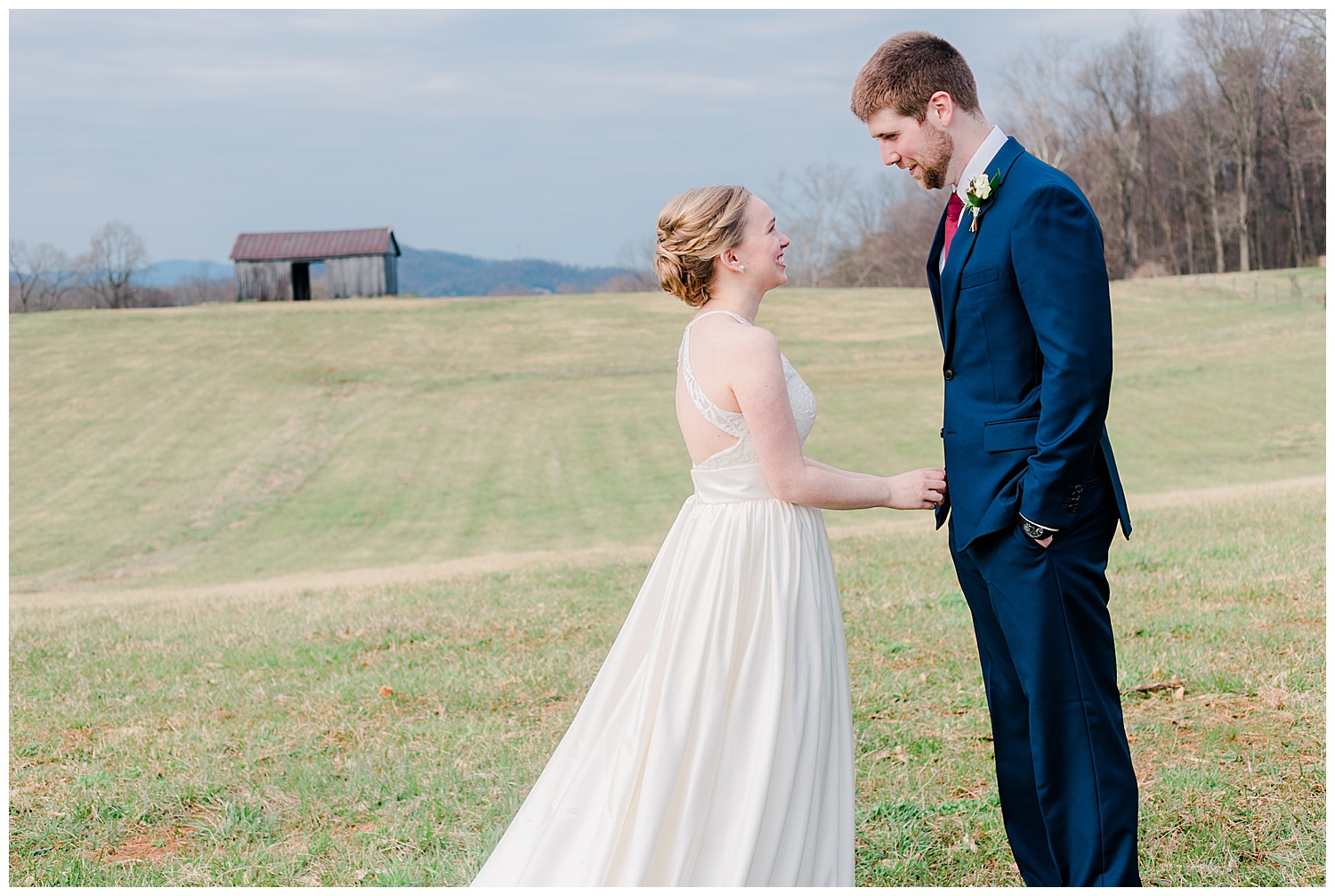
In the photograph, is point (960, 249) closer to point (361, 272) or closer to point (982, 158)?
point (982, 158)

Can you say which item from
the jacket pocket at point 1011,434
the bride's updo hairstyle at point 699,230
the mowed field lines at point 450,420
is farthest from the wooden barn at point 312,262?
the jacket pocket at point 1011,434

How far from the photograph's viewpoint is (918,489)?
11.6 ft

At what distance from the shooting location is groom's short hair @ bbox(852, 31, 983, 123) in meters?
3.34

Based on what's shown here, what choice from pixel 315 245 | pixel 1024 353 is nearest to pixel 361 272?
pixel 315 245

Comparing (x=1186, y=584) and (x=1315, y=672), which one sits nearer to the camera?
(x=1315, y=672)

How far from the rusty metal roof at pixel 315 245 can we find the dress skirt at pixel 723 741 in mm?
63492

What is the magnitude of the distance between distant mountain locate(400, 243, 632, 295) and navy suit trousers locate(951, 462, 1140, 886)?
2372 inches

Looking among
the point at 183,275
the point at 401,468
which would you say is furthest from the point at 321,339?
the point at 183,275

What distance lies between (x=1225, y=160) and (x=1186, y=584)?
71260 mm

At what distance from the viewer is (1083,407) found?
3018mm

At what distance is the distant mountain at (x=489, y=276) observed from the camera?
72000mm

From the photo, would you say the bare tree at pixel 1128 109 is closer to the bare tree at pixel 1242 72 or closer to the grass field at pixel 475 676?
the bare tree at pixel 1242 72

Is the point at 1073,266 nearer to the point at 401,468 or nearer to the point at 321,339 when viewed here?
the point at 401,468

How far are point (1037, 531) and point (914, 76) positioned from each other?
1.45 m
